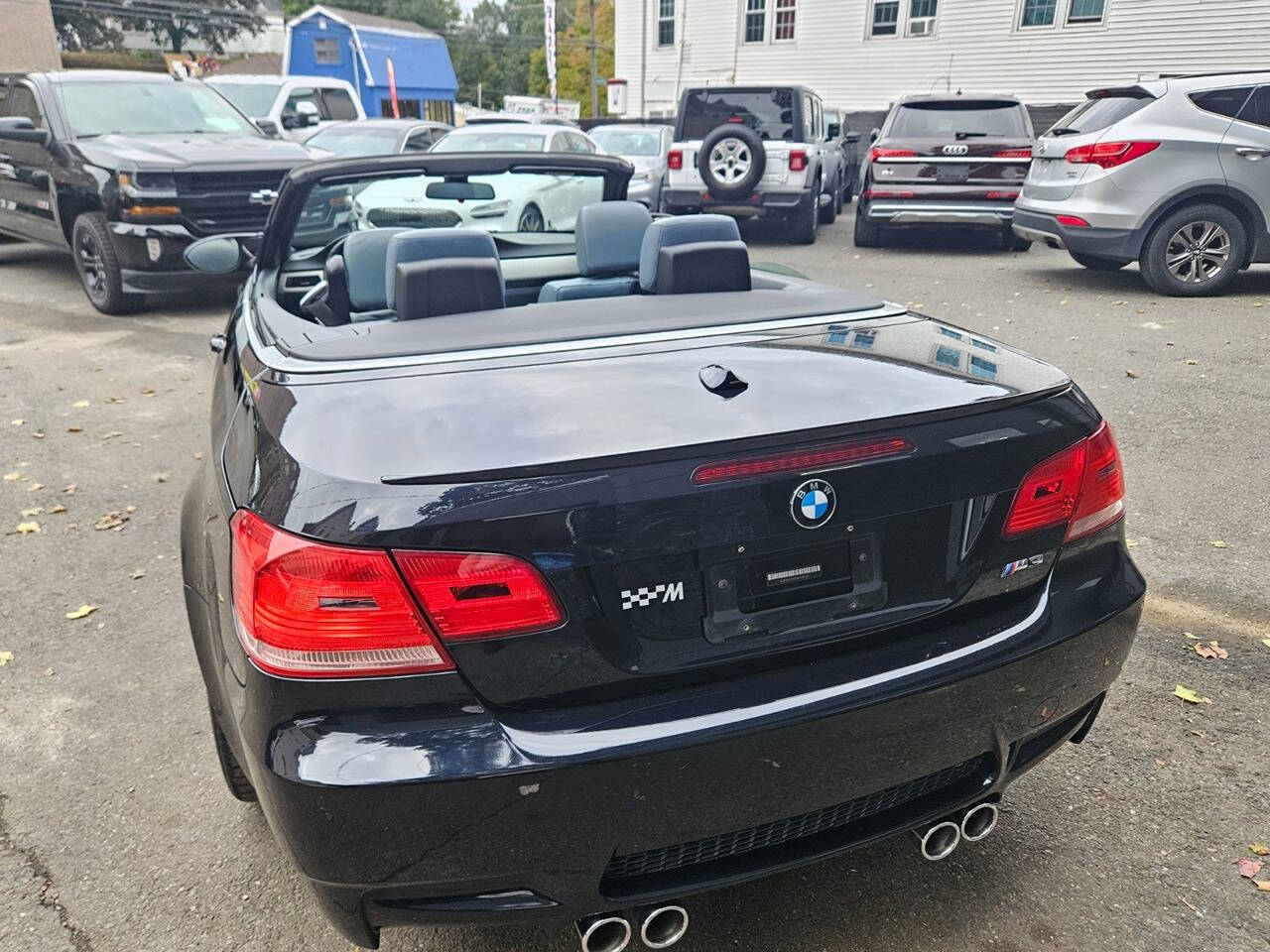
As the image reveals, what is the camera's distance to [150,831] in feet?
8.77

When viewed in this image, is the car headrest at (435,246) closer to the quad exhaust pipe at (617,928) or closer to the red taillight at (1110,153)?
the quad exhaust pipe at (617,928)

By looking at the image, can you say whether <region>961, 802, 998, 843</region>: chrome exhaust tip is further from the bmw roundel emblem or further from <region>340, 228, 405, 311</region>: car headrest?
<region>340, 228, 405, 311</region>: car headrest

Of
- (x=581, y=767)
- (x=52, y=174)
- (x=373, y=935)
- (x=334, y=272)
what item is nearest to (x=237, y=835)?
(x=373, y=935)

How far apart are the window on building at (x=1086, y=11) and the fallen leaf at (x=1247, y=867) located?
919 inches

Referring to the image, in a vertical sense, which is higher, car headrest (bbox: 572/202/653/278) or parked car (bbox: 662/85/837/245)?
car headrest (bbox: 572/202/653/278)

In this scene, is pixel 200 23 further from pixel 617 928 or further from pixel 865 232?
pixel 617 928

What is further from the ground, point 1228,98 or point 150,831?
point 1228,98

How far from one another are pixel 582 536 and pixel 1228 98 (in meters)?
9.45

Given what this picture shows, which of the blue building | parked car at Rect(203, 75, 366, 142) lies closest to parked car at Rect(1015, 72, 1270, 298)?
parked car at Rect(203, 75, 366, 142)

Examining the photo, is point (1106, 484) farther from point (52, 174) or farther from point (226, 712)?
point (52, 174)

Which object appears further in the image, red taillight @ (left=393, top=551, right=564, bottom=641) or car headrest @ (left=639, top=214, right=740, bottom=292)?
car headrest @ (left=639, top=214, right=740, bottom=292)

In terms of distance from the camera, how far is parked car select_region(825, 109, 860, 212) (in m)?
16.9

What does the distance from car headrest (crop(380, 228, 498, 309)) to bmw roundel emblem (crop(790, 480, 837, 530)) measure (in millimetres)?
1293

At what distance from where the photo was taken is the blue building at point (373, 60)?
3581 centimetres
